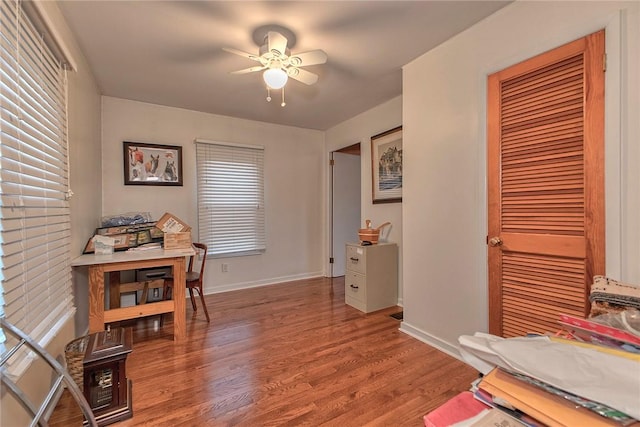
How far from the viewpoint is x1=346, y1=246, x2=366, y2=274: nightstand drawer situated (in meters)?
3.21

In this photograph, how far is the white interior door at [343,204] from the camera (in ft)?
15.6

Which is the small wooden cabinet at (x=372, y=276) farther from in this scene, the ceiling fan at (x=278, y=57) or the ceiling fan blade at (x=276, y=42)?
the ceiling fan blade at (x=276, y=42)

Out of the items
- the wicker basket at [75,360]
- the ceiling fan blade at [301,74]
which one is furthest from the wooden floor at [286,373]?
the ceiling fan blade at [301,74]

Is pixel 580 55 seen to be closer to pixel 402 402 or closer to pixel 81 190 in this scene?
pixel 402 402

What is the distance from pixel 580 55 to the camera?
1.54m

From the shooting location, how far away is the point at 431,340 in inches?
93.4

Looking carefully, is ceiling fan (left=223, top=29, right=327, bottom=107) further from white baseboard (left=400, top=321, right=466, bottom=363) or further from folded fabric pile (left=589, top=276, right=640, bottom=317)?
white baseboard (left=400, top=321, right=466, bottom=363)

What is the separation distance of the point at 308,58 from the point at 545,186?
1.79 m

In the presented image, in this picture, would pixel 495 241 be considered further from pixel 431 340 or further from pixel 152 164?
pixel 152 164

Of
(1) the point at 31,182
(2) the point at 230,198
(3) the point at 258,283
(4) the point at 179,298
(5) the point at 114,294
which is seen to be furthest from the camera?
(3) the point at 258,283

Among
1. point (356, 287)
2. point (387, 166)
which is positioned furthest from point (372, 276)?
point (387, 166)

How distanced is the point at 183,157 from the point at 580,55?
391cm

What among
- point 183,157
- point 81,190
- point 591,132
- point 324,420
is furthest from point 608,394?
point 183,157

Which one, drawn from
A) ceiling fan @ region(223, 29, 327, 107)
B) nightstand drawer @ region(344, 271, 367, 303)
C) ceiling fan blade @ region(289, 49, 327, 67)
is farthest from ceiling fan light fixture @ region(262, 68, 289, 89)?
nightstand drawer @ region(344, 271, 367, 303)
